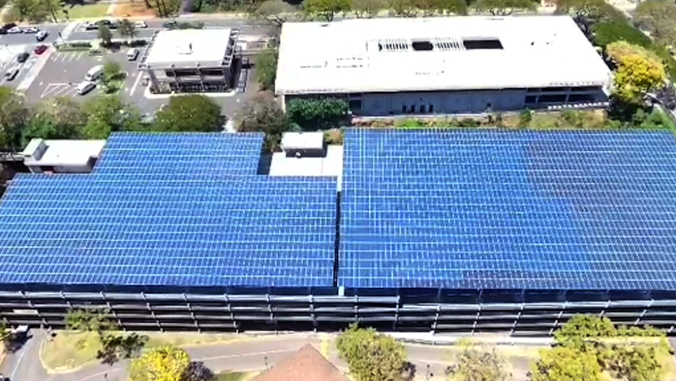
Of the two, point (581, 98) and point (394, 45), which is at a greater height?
point (394, 45)

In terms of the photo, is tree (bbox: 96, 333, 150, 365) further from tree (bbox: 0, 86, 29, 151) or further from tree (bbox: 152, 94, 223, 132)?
tree (bbox: 0, 86, 29, 151)

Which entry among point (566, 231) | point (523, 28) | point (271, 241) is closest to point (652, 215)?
point (566, 231)

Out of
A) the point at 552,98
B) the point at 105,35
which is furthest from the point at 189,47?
the point at 552,98

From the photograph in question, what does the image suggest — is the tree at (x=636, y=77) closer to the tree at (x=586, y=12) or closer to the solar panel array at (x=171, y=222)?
the tree at (x=586, y=12)

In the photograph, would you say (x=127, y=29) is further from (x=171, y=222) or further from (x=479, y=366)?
(x=479, y=366)

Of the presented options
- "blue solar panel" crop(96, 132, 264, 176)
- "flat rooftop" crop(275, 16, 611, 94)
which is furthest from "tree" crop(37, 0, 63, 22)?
"blue solar panel" crop(96, 132, 264, 176)
